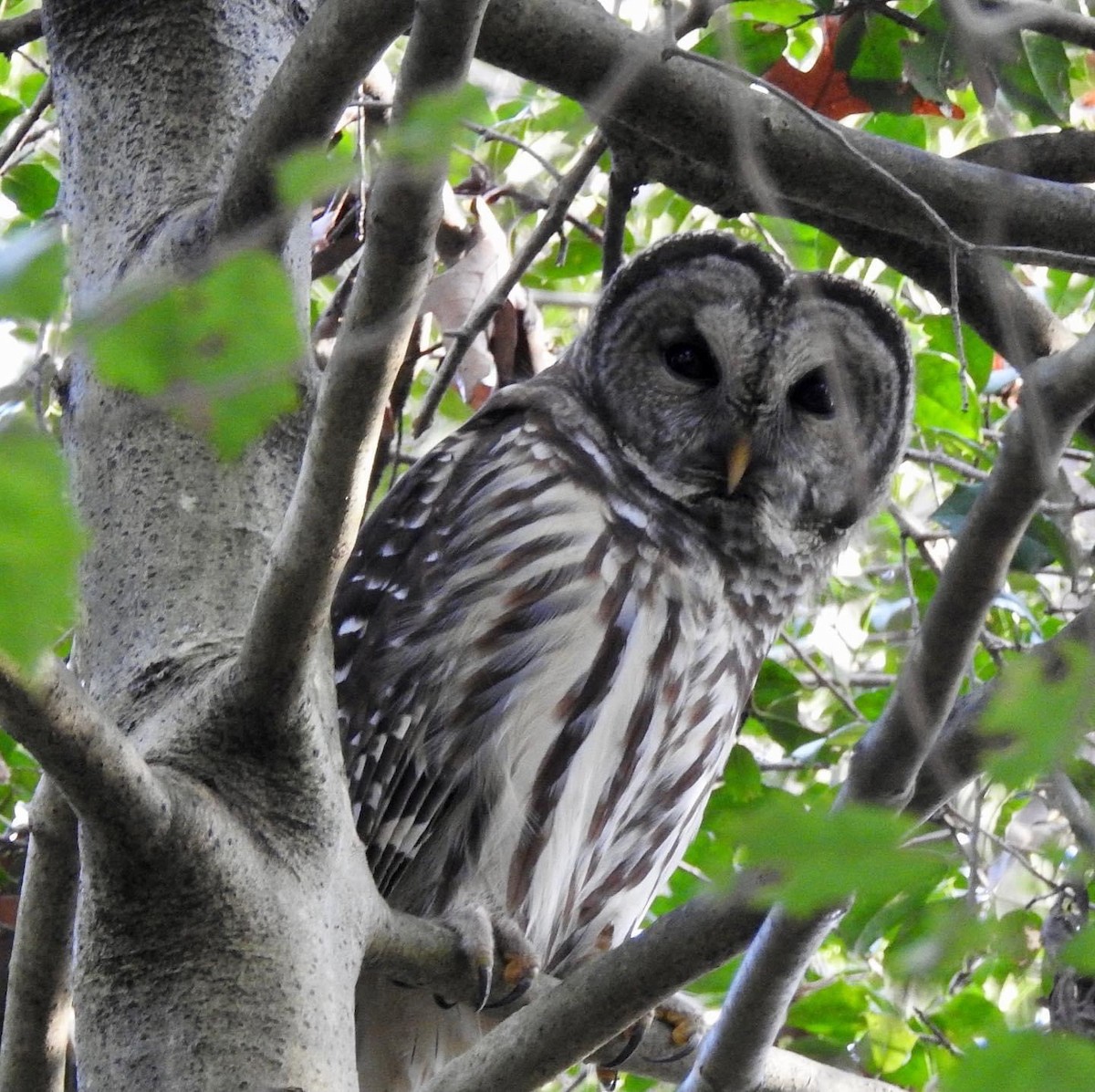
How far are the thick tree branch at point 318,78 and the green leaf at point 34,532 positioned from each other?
972mm

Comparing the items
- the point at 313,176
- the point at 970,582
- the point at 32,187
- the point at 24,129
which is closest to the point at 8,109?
the point at 32,187

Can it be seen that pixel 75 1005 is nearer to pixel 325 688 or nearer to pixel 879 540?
pixel 325 688

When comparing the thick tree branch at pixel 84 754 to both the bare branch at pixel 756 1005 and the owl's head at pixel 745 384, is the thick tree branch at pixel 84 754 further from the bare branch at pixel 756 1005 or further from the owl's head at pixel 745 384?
the owl's head at pixel 745 384

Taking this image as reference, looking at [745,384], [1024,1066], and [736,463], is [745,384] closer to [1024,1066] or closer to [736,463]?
[736,463]

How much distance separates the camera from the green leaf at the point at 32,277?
658 millimetres

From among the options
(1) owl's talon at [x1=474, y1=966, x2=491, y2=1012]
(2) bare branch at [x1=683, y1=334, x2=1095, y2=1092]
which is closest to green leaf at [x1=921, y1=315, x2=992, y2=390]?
(1) owl's talon at [x1=474, y1=966, x2=491, y2=1012]

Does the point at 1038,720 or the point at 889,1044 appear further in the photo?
the point at 889,1044

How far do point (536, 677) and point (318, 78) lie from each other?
1.13 metres

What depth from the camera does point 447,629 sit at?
2.57 m

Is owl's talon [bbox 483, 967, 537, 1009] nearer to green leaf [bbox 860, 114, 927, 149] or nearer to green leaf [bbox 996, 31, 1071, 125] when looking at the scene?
green leaf [bbox 996, 31, 1071, 125]

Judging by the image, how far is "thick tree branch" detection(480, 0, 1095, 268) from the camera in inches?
77.9

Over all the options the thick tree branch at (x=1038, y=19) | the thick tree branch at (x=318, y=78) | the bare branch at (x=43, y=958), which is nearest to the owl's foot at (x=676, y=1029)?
the bare branch at (x=43, y=958)

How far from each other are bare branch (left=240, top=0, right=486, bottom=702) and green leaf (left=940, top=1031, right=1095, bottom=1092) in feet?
2.33

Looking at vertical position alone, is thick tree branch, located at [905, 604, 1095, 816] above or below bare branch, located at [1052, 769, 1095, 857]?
above
